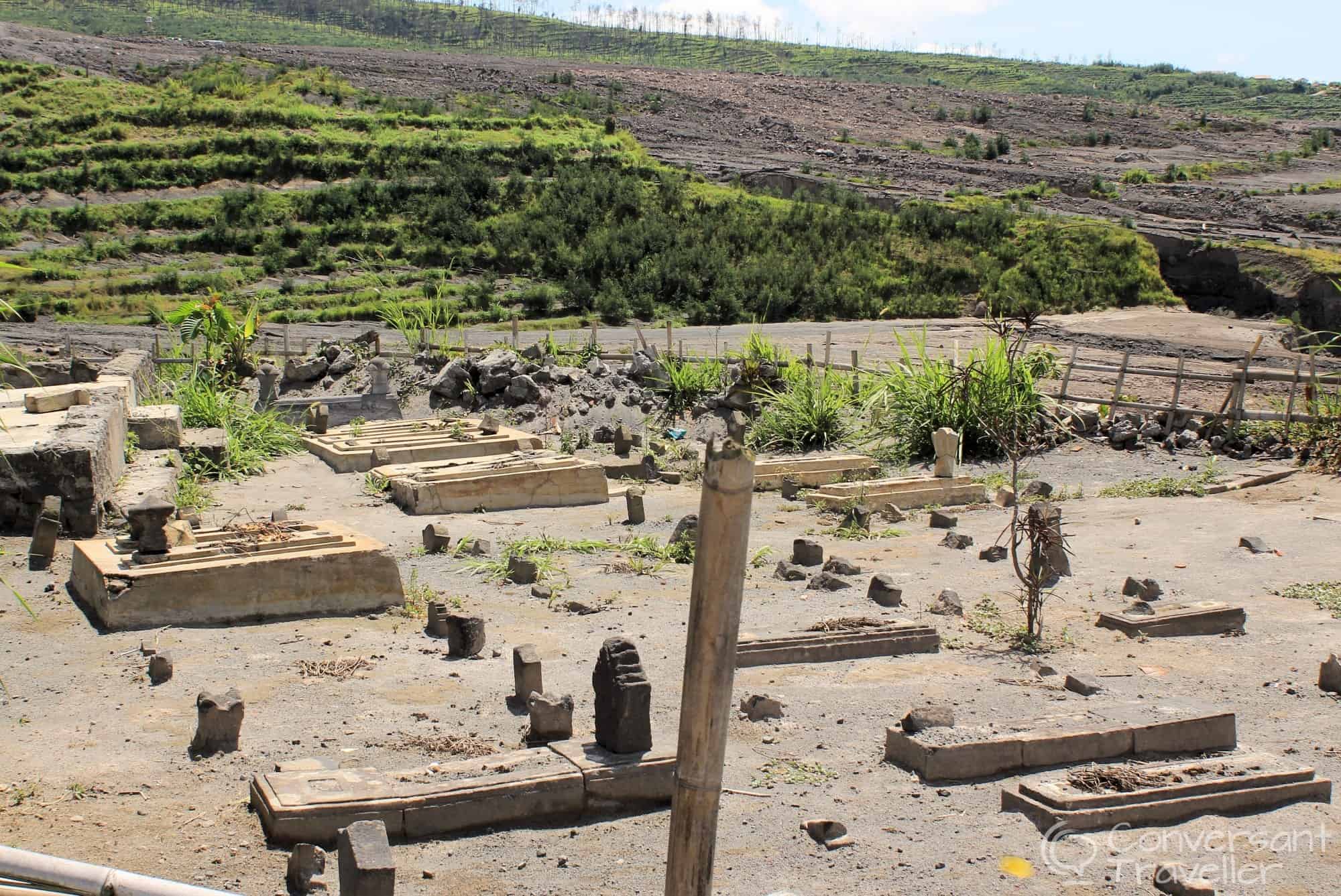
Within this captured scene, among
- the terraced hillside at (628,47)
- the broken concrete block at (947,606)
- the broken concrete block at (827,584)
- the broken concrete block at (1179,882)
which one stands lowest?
the broken concrete block at (827,584)

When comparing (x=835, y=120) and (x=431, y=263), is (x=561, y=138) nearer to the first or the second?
(x=431, y=263)

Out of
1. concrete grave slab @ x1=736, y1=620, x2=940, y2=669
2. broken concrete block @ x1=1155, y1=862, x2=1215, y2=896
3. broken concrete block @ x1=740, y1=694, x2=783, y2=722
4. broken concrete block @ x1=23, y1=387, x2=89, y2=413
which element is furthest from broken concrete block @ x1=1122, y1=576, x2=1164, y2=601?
broken concrete block @ x1=23, y1=387, x2=89, y2=413

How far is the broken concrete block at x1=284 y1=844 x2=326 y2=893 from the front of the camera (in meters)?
4.43

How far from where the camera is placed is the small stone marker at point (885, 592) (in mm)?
8320

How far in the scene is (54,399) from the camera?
10.4 metres

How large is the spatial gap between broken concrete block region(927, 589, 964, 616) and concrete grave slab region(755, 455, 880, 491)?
15.5 feet

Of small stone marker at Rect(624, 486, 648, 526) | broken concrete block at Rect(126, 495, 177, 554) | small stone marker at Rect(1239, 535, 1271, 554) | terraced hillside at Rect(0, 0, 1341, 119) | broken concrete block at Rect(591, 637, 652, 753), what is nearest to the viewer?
broken concrete block at Rect(591, 637, 652, 753)

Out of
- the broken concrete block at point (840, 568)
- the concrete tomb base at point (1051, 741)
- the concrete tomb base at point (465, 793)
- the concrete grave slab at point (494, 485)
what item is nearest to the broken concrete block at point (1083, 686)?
the concrete tomb base at point (1051, 741)

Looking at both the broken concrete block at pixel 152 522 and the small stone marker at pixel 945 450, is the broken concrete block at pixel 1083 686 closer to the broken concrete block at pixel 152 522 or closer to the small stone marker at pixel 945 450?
the broken concrete block at pixel 152 522

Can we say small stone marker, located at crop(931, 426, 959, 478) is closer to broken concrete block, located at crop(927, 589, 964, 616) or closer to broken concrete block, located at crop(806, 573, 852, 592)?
broken concrete block, located at crop(806, 573, 852, 592)

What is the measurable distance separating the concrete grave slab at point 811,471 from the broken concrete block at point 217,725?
26.2 feet

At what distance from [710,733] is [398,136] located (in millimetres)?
44907

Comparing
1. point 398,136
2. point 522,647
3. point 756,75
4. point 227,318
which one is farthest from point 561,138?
point 522,647

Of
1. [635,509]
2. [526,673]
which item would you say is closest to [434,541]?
[635,509]
